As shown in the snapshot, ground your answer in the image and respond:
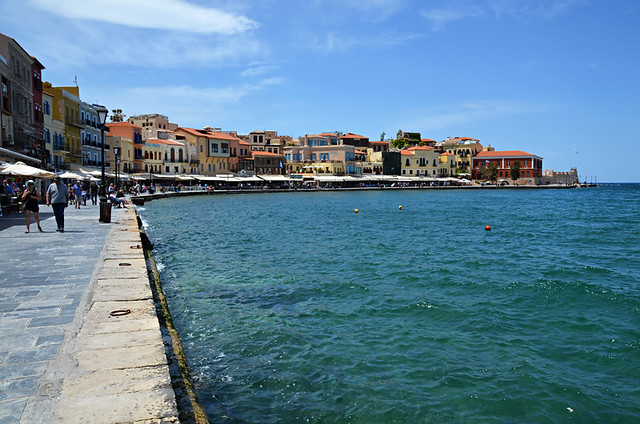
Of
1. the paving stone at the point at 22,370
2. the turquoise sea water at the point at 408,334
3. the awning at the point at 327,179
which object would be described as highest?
the awning at the point at 327,179

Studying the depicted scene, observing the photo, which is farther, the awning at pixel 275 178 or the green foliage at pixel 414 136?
the green foliage at pixel 414 136

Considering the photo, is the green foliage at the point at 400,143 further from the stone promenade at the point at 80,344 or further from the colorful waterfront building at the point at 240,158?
the stone promenade at the point at 80,344

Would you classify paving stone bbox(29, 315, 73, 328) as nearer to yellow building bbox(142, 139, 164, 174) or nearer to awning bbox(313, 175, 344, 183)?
yellow building bbox(142, 139, 164, 174)

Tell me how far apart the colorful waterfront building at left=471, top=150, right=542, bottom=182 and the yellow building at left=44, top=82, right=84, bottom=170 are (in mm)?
92947

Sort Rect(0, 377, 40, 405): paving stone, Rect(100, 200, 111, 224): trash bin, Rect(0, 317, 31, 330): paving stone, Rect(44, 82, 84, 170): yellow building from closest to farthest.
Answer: Rect(0, 377, 40, 405): paving stone < Rect(0, 317, 31, 330): paving stone < Rect(100, 200, 111, 224): trash bin < Rect(44, 82, 84, 170): yellow building

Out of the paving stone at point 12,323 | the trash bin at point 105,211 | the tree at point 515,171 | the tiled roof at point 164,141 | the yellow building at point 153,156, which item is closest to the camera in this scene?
the paving stone at point 12,323

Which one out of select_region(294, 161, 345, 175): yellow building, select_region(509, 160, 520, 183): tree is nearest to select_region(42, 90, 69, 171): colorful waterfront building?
select_region(294, 161, 345, 175): yellow building

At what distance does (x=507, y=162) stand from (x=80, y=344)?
12321cm

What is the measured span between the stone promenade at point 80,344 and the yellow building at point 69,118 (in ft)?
123

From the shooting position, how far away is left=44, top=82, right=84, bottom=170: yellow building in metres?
42.7

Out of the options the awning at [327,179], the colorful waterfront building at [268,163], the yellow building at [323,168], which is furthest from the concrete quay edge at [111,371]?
the yellow building at [323,168]

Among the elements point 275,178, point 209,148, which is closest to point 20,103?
point 209,148

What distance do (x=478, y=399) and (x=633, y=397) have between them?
195 cm

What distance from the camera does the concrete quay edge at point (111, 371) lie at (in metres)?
3.53
